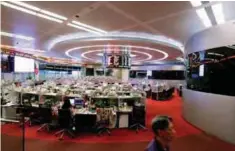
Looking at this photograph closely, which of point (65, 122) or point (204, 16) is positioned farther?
point (65, 122)

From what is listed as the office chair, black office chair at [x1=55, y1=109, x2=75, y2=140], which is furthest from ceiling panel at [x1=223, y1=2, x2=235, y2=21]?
black office chair at [x1=55, y1=109, x2=75, y2=140]

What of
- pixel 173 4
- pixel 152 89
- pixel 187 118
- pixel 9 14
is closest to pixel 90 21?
pixel 9 14

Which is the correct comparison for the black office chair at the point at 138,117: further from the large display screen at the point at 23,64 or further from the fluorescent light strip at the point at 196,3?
the large display screen at the point at 23,64

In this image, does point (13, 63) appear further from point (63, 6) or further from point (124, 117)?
point (63, 6)

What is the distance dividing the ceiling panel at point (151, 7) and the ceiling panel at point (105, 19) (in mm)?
461

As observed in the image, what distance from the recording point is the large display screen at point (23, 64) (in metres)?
12.7

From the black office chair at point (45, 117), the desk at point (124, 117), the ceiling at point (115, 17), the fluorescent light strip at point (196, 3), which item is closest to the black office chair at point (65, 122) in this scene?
the black office chair at point (45, 117)

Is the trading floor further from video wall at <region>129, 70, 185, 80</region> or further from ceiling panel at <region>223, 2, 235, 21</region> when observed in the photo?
video wall at <region>129, 70, 185, 80</region>

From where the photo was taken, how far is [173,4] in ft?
15.6

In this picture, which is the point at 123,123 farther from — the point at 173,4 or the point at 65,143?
the point at 173,4

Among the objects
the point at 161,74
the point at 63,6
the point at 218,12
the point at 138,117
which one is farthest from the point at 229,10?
the point at 161,74

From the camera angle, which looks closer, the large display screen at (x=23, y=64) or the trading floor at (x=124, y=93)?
the trading floor at (x=124, y=93)

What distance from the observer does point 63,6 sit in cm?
505

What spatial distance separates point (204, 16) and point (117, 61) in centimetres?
639
